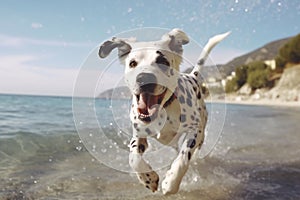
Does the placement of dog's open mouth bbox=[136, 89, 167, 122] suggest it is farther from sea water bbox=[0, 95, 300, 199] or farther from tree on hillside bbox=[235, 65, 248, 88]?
tree on hillside bbox=[235, 65, 248, 88]

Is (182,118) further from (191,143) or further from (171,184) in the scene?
(171,184)

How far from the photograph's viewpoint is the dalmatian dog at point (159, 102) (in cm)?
325

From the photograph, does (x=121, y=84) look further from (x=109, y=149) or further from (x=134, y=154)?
(x=109, y=149)

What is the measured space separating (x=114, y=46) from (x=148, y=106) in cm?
83

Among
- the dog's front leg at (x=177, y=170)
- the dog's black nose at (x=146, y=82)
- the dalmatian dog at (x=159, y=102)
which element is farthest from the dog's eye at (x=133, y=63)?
the dog's front leg at (x=177, y=170)

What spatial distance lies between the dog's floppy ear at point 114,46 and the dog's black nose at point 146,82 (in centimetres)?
53

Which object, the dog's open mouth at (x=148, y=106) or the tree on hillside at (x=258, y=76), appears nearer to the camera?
the dog's open mouth at (x=148, y=106)

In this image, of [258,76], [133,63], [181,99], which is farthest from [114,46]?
[258,76]

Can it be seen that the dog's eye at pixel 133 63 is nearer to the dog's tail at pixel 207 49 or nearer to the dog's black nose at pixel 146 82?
the dog's black nose at pixel 146 82

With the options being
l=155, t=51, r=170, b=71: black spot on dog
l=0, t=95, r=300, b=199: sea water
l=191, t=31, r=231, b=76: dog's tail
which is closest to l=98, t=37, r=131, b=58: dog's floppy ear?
l=155, t=51, r=170, b=71: black spot on dog

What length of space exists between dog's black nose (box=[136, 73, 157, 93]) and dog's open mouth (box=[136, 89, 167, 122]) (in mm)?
104

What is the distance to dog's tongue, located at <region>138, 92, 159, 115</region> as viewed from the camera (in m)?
3.31

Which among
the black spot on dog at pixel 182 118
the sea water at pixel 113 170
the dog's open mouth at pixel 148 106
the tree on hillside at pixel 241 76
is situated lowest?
the tree on hillside at pixel 241 76

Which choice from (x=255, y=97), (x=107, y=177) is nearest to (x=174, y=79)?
(x=107, y=177)
